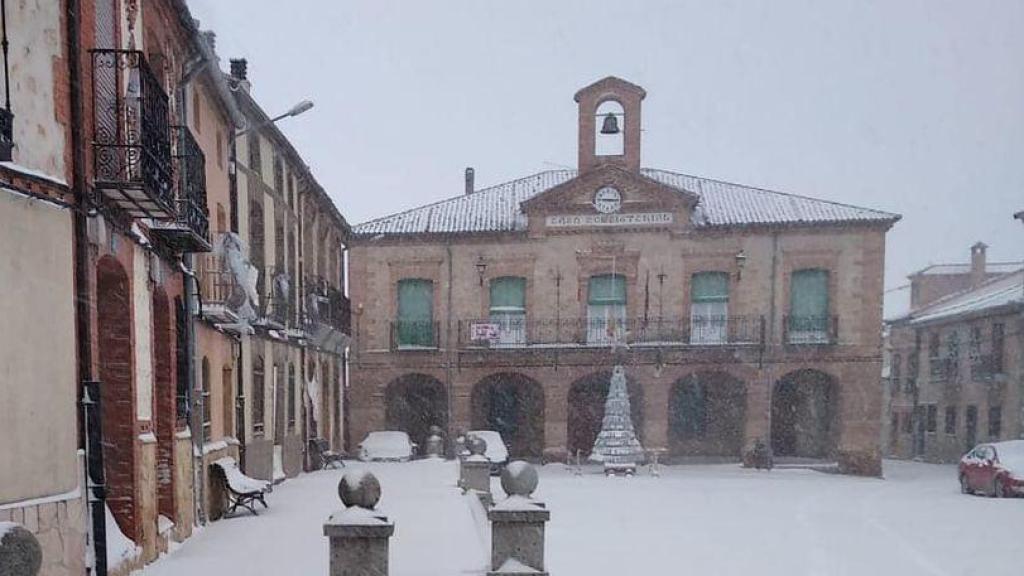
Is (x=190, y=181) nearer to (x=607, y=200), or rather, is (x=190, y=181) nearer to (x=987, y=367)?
(x=607, y=200)

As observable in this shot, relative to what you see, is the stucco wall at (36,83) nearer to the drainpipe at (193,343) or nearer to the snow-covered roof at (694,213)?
the drainpipe at (193,343)

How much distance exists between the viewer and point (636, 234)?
25641mm

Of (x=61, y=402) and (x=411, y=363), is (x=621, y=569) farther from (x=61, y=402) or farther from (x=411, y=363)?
(x=411, y=363)

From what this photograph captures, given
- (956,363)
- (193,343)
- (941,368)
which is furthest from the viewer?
(941,368)

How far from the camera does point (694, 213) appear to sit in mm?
25812

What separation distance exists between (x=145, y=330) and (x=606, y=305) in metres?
18.8

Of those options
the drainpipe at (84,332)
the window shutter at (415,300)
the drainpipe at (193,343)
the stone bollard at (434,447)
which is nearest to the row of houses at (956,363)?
the window shutter at (415,300)

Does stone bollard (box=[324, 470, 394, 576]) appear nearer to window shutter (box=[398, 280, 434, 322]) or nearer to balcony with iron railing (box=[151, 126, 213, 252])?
balcony with iron railing (box=[151, 126, 213, 252])

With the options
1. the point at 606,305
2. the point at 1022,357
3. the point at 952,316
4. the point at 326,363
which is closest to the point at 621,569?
the point at 326,363

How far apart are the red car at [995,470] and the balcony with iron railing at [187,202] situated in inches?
697

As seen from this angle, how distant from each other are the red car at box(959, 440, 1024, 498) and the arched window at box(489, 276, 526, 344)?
12622mm

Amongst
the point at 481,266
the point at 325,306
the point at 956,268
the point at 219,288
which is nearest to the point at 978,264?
the point at 956,268

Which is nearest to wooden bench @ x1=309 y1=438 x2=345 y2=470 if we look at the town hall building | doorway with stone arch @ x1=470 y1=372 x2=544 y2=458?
the town hall building

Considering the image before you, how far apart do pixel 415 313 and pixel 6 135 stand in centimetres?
2093
